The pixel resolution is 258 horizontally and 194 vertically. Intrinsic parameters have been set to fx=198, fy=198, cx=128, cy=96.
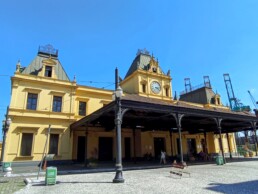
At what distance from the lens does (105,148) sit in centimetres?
2461

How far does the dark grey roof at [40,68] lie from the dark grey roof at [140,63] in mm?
11154

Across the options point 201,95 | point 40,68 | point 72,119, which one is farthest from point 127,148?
point 201,95

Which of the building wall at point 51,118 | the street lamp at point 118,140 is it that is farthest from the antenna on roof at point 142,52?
the street lamp at point 118,140

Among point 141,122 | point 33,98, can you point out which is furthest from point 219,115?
point 33,98

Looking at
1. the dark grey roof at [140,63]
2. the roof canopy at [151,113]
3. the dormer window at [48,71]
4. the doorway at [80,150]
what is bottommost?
the doorway at [80,150]

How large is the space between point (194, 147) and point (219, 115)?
15.9 meters

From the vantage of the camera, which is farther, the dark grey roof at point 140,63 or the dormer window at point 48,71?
the dark grey roof at point 140,63

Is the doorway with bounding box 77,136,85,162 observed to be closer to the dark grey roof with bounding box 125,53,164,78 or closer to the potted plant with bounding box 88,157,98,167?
the potted plant with bounding box 88,157,98,167

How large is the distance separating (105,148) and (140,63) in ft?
48.1

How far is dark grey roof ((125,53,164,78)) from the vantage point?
31516mm

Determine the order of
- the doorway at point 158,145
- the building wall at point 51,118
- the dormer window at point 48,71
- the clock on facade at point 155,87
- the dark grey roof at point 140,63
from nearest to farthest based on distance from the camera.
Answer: the building wall at point 51,118 → the dormer window at point 48,71 → the doorway at point 158,145 → the clock on facade at point 155,87 → the dark grey roof at point 140,63

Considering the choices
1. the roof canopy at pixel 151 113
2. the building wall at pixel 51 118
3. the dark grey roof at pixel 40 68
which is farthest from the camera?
the dark grey roof at pixel 40 68

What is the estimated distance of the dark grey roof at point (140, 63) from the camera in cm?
3152

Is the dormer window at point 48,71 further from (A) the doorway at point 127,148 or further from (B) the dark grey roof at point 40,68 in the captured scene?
(A) the doorway at point 127,148
